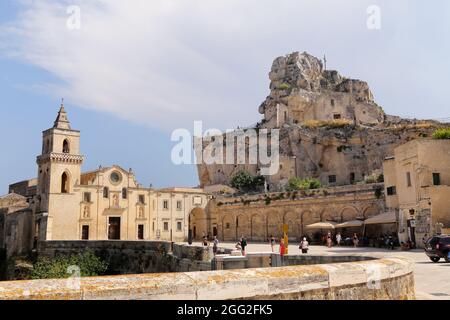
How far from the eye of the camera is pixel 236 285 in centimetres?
478

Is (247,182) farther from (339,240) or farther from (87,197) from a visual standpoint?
(339,240)

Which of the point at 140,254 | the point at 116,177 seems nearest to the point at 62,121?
the point at 116,177

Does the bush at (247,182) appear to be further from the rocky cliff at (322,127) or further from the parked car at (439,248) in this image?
the parked car at (439,248)

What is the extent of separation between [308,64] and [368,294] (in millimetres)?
78605

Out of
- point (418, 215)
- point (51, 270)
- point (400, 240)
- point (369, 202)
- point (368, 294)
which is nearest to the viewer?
point (368, 294)

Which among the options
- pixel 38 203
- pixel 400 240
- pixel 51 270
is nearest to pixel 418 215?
pixel 400 240

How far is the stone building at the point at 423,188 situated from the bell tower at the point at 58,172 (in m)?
34.7

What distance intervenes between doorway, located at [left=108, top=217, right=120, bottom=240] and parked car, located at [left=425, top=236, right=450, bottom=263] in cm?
3870

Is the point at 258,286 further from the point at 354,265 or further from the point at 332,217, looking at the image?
the point at 332,217

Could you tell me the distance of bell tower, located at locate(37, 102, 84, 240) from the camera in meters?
44.3

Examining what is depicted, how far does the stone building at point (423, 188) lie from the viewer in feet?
77.4

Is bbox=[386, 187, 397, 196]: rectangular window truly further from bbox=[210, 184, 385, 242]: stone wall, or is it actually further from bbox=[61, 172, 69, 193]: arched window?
bbox=[61, 172, 69, 193]: arched window

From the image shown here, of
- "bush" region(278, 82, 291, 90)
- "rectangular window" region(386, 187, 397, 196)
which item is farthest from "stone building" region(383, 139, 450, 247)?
"bush" region(278, 82, 291, 90)

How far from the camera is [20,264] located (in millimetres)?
40062
